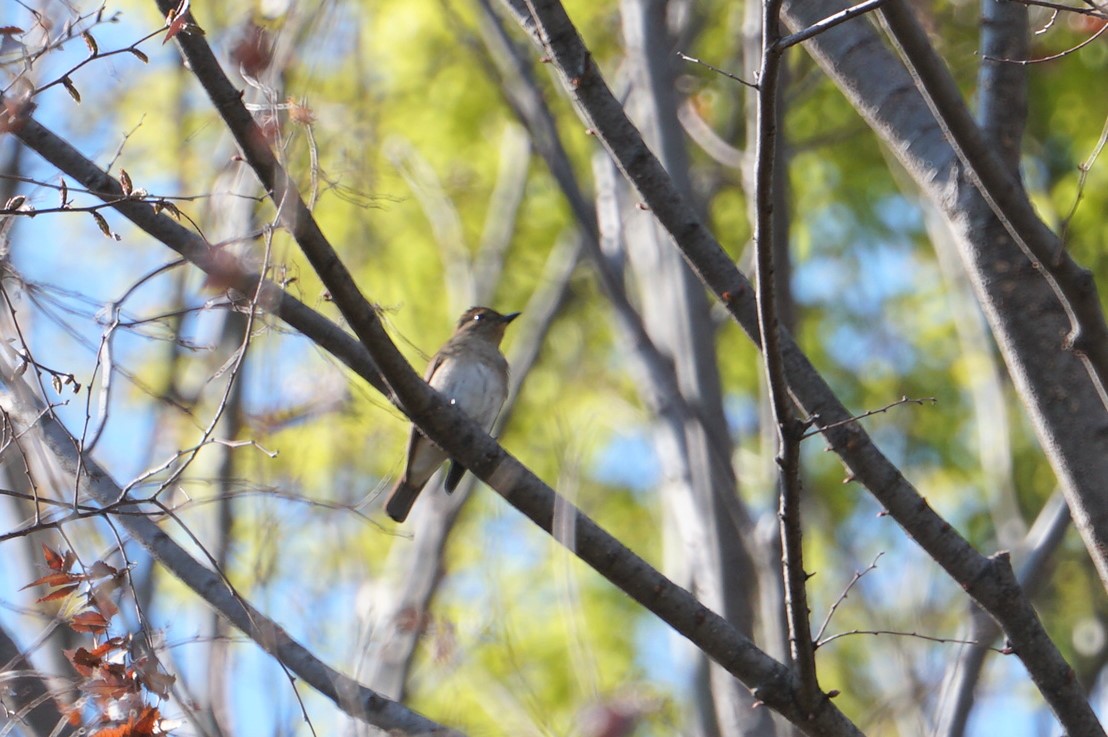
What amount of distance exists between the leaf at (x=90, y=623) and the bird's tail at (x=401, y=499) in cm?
334

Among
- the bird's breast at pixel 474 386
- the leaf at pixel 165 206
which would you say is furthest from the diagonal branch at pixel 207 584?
the bird's breast at pixel 474 386

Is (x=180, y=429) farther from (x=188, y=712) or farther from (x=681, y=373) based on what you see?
(x=188, y=712)

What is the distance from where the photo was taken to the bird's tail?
237 inches

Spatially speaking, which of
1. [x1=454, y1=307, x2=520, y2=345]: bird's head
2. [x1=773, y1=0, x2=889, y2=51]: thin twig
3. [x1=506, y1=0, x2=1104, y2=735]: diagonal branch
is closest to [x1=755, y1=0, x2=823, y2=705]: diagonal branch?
[x1=773, y1=0, x2=889, y2=51]: thin twig

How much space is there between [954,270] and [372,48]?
431cm

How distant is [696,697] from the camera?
507 centimetres

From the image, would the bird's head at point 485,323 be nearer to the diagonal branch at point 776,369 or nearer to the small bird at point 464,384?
the small bird at point 464,384

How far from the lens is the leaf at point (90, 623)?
2643mm

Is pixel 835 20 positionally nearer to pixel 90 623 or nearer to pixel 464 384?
pixel 90 623

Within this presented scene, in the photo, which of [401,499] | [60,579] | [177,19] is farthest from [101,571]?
[401,499]

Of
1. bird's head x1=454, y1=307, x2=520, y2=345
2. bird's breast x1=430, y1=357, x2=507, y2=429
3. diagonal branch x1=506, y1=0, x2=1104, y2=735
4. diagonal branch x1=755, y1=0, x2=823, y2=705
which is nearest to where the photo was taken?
diagonal branch x1=755, y1=0, x2=823, y2=705

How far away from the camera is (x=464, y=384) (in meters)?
6.14

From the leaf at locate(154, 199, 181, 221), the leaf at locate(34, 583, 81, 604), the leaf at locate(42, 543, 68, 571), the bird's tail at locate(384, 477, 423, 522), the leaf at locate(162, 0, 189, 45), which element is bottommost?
the leaf at locate(34, 583, 81, 604)

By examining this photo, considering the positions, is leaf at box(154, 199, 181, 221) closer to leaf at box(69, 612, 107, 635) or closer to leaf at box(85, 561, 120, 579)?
leaf at box(85, 561, 120, 579)
